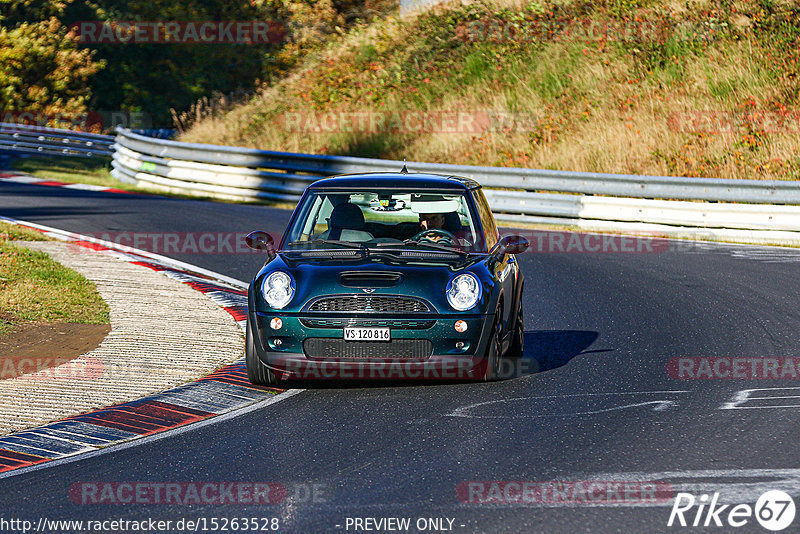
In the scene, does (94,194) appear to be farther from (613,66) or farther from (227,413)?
(227,413)

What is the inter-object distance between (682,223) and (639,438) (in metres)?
12.2

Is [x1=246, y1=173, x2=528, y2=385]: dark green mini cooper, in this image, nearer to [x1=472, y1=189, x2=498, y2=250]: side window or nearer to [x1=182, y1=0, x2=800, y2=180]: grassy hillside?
[x1=472, y1=189, x2=498, y2=250]: side window

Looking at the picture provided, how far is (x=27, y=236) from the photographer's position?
15984 millimetres

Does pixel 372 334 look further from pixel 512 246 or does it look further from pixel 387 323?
pixel 512 246

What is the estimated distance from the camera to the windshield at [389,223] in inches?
358

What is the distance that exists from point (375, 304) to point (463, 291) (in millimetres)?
637

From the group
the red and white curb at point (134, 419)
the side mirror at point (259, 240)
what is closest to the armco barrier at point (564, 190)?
the side mirror at point (259, 240)

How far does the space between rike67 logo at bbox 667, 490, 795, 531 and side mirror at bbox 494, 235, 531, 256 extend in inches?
143

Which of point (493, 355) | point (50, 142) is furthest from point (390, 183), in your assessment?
point (50, 142)

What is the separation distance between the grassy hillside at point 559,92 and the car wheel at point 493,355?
14.8 metres

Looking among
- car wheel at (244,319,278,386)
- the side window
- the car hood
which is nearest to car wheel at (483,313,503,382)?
the car hood

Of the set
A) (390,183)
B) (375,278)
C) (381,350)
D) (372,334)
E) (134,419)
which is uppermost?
(390,183)

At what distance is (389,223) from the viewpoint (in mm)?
9391

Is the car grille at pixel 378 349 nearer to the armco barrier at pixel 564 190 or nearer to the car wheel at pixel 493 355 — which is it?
the car wheel at pixel 493 355
